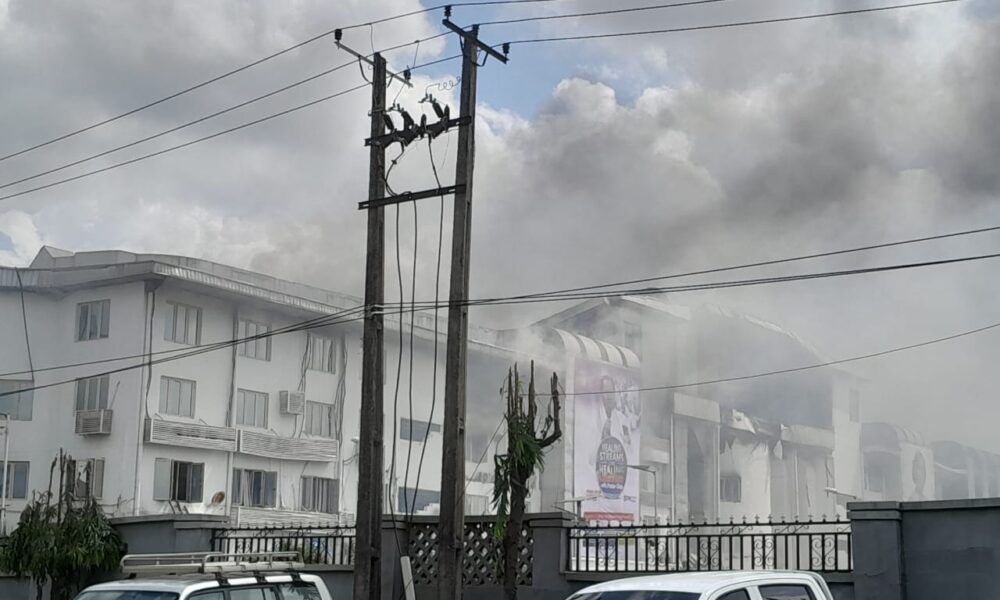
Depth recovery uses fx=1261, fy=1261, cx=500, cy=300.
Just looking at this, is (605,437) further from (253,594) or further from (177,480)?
(253,594)

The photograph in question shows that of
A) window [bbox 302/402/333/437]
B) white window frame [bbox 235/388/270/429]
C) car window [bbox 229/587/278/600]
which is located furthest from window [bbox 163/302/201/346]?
car window [bbox 229/587/278/600]

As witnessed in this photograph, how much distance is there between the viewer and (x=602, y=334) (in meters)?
57.3

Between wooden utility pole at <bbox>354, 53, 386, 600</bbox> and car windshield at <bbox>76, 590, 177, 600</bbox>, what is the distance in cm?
468

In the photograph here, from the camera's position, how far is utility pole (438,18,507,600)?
1479cm

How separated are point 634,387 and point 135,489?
25824 mm

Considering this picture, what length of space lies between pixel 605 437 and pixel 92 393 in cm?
2510

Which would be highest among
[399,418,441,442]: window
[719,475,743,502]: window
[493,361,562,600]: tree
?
[399,418,441,442]: window

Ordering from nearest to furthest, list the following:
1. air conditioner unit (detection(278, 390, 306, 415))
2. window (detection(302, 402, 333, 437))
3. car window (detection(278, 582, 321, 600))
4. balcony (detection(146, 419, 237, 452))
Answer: car window (detection(278, 582, 321, 600)), balcony (detection(146, 419, 237, 452)), air conditioner unit (detection(278, 390, 306, 415)), window (detection(302, 402, 333, 437))

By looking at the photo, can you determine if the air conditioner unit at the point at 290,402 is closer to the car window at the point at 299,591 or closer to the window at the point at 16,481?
the window at the point at 16,481

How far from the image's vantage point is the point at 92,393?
4028cm

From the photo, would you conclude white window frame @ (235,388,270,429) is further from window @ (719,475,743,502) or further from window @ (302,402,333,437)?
window @ (719,475,743,502)

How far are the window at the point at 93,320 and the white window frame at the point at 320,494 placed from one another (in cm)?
866

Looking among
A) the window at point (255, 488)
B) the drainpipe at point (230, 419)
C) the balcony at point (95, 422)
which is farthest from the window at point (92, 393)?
the window at point (255, 488)

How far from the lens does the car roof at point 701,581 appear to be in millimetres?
8797
